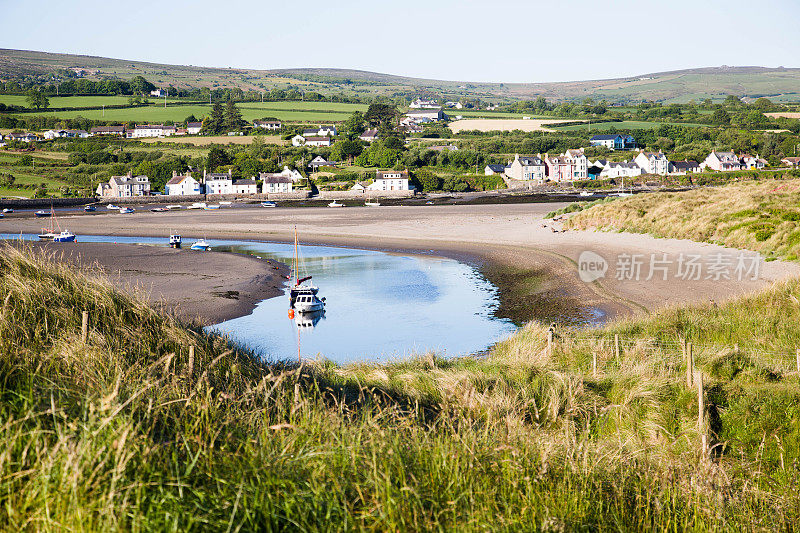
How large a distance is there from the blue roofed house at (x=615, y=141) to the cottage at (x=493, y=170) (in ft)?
100.0

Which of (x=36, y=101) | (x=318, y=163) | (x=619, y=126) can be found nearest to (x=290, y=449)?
(x=318, y=163)

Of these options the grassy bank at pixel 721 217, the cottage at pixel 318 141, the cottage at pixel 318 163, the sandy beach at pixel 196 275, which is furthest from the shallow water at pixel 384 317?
the cottage at pixel 318 141

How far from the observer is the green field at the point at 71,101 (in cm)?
15075

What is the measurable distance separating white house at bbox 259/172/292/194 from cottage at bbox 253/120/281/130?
47.3m

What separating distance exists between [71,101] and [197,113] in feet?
99.2

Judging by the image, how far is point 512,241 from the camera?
35.2m

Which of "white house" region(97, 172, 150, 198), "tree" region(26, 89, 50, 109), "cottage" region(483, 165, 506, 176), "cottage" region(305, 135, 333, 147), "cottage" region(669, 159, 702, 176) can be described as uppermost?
"tree" region(26, 89, 50, 109)

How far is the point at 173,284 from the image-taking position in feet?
82.1

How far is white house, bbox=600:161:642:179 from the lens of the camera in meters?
101

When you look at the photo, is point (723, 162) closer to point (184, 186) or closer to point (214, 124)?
point (184, 186)

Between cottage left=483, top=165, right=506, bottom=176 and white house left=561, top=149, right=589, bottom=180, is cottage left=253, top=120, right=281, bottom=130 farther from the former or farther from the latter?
white house left=561, top=149, right=589, bottom=180

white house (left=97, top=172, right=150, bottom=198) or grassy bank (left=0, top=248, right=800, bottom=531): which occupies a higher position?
grassy bank (left=0, top=248, right=800, bottom=531)

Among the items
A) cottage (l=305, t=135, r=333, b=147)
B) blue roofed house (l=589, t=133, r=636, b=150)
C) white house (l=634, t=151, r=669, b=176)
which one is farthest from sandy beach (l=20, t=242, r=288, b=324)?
blue roofed house (l=589, t=133, r=636, b=150)

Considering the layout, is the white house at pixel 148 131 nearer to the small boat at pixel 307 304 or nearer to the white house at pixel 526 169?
the white house at pixel 526 169
